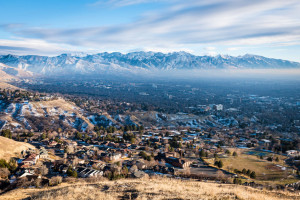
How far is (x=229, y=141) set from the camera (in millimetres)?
71062

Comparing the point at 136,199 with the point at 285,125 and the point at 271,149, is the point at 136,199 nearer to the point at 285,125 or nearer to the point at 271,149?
the point at 271,149

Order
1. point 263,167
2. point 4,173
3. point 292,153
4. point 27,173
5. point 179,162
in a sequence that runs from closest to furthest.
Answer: point 4,173 < point 27,173 < point 179,162 < point 263,167 < point 292,153

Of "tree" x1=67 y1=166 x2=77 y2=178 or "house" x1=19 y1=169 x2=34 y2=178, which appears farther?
"tree" x1=67 y1=166 x2=77 y2=178

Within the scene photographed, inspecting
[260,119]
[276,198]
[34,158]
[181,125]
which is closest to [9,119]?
[34,158]

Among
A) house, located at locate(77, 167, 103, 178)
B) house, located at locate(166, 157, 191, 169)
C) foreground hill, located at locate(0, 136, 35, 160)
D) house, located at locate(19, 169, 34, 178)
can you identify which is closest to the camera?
house, located at locate(19, 169, 34, 178)

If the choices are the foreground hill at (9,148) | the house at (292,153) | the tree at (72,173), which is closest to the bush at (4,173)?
the foreground hill at (9,148)

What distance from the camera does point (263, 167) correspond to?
4175cm

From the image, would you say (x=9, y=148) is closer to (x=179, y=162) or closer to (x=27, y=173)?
(x=27, y=173)

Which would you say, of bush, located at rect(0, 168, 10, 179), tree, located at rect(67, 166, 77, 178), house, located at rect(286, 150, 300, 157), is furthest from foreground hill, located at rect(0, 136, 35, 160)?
house, located at rect(286, 150, 300, 157)

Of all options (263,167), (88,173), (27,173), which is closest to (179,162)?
(263,167)

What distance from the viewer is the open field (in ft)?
115

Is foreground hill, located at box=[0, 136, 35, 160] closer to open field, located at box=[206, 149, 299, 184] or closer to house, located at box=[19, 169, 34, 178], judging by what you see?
house, located at box=[19, 169, 34, 178]

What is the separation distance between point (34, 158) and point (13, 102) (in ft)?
239

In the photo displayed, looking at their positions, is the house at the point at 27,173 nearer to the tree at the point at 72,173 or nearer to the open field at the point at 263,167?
the tree at the point at 72,173
